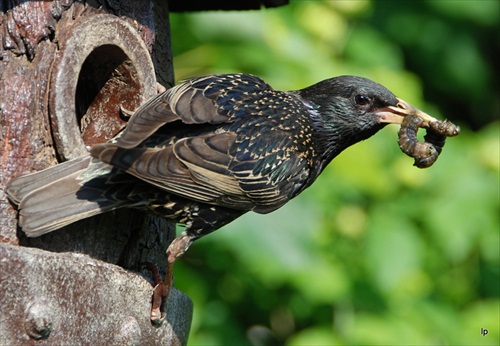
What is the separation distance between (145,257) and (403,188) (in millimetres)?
2502

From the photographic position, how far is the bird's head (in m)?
4.41

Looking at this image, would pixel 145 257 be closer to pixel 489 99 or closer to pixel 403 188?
pixel 403 188

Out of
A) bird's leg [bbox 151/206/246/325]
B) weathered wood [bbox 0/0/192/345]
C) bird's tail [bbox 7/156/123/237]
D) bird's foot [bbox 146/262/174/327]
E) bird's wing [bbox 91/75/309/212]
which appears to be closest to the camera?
weathered wood [bbox 0/0/192/345]

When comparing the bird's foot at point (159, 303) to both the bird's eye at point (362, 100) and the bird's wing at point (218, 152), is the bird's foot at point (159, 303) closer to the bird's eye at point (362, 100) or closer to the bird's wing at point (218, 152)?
the bird's wing at point (218, 152)

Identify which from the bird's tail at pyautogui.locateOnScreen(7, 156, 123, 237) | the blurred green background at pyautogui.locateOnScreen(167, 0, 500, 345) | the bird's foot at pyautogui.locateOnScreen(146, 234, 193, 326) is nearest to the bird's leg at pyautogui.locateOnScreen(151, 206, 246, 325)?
the bird's foot at pyautogui.locateOnScreen(146, 234, 193, 326)

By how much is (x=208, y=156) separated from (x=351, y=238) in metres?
2.50

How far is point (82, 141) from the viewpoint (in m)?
3.75

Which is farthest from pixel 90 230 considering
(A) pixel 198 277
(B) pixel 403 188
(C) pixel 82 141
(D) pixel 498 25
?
(D) pixel 498 25

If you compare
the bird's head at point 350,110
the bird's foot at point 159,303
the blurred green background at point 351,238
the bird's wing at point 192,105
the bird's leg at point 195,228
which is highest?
the bird's wing at point 192,105

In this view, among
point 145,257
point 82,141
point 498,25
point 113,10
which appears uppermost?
point 113,10

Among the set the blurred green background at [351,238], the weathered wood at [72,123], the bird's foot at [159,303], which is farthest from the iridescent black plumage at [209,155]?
the blurred green background at [351,238]

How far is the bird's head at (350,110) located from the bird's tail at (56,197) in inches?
43.8

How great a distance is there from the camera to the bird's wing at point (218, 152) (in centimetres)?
363

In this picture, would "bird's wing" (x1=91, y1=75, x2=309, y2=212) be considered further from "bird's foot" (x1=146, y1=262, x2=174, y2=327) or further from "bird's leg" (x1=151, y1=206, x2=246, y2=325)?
"bird's foot" (x1=146, y1=262, x2=174, y2=327)
